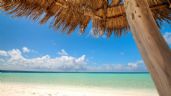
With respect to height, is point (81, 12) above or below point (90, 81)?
above

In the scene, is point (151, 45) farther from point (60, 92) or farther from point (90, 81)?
point (90, 81)

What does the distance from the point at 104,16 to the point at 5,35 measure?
88.2ft

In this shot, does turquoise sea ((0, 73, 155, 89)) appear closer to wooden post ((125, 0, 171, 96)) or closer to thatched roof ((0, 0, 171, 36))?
thatched roof ((0, 0, 171, 36))

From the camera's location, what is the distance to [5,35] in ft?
85.5

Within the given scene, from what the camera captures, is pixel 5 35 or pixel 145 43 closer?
pixel 145 43

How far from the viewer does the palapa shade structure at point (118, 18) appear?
70 centimetres

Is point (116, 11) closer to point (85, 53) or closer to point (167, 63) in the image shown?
point (167, 63)

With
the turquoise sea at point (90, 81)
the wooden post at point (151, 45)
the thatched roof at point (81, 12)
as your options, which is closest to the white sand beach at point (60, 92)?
the turquoise sea at point (90, 81)

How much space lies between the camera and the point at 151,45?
75 cm

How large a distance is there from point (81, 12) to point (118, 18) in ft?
1.51

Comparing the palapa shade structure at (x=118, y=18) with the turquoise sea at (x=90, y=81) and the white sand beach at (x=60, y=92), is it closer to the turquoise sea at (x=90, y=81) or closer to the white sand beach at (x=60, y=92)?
the white sand beach at (x=60, y=92)

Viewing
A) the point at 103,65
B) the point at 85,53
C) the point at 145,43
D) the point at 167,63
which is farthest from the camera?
the point at 85,53

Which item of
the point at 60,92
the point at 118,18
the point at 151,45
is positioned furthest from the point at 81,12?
the point at 60,92

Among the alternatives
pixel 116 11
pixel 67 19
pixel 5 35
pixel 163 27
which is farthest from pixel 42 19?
pixel 5 35
